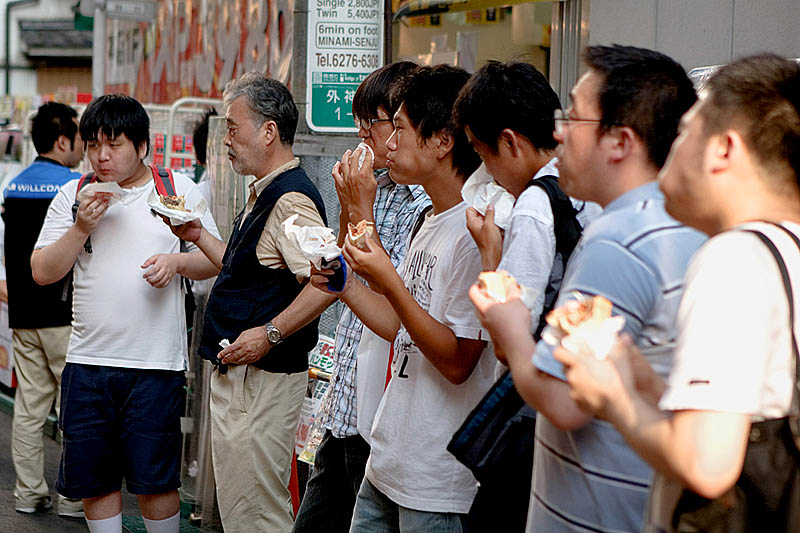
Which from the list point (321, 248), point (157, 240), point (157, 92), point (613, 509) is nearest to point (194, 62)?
point (157, 92)

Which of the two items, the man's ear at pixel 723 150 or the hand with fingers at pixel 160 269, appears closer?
the man's ear at pixel 723 150

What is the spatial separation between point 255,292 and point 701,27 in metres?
2.26

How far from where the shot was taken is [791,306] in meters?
1.56

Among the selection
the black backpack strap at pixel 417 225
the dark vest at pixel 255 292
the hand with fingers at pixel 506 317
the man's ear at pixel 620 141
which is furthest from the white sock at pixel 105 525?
the man's ear at pixel 620 141

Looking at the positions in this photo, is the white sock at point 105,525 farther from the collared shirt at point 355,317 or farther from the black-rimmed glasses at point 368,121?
the black-rimmed glasses at point 368,121

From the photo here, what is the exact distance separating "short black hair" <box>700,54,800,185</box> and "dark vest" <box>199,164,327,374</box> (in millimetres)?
2640

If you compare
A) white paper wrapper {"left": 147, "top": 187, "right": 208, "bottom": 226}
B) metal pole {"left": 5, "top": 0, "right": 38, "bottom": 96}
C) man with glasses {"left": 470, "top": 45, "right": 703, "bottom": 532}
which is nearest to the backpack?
man with glasses {"left": 470, "top": 45, "right": 703, "bottom": 532}

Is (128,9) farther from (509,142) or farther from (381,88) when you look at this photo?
(509,142)

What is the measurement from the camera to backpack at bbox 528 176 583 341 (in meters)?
2.39

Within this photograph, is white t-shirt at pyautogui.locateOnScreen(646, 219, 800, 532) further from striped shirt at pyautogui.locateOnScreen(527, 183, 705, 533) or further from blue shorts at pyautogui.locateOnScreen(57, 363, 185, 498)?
blue shorts at pyautogui.locateOnScreen(57, 363, 185, 498)

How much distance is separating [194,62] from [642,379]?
392 inches

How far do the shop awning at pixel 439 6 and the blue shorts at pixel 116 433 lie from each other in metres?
2.64

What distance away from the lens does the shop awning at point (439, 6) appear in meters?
5.63

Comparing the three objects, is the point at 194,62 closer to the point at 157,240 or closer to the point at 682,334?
the point at 157,240
